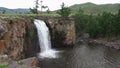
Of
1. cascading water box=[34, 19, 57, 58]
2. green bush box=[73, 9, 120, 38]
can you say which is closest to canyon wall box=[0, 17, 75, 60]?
cascading water box=[34, 19, 57, 58]

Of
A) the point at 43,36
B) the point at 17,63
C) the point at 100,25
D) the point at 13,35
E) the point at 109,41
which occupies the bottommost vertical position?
the point at 109,41

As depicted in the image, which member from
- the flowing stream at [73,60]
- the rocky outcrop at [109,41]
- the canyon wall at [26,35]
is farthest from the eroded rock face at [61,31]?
the rocky outcrop at [109,41]

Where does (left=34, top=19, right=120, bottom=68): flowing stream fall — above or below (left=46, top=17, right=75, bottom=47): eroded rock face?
below

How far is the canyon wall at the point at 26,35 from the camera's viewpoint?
1446 inches

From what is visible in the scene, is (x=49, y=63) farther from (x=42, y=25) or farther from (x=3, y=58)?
(x=3, y=58)

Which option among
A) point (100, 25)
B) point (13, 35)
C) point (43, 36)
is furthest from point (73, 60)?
point (100, 25)

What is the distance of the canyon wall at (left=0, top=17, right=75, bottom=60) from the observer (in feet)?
120

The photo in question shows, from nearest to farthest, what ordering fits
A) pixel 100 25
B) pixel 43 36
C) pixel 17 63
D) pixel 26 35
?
pixel 17 63 < pixel 26 35 < pixel 43 36 < pixel 100 25

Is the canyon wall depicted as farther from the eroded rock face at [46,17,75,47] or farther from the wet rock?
the wet rock

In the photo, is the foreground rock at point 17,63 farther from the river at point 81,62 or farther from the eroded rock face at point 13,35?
the river at point 81,62

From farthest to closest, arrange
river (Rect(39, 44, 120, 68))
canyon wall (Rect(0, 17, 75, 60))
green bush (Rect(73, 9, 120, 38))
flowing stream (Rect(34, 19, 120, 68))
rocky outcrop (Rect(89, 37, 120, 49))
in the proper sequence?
green bush (Rect(73, 9, 120, 38)) → rocky outcrop (Rect(89, 37, 120, 49)) → flowing stream (Rect(34, 19, 120, 68)) → river (Rect(39, 44, 120, 68)) → canyon wall (Rect(0, 17, 75, 60))

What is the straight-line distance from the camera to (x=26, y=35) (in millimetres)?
52594

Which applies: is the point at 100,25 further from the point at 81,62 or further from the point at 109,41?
the point at 81,62

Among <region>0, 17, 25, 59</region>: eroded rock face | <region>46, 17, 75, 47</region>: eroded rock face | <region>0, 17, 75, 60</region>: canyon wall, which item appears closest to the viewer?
<region>0, 17, 75, 60</region>: canyon wall
